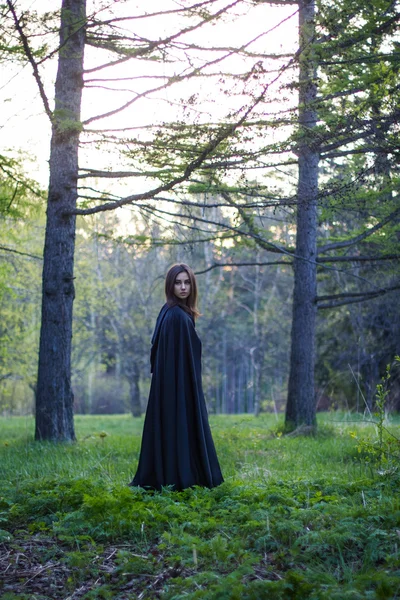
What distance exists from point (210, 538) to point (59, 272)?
5669 mm

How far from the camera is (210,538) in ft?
15.3

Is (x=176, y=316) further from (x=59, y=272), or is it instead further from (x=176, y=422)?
(x=59, y=272)

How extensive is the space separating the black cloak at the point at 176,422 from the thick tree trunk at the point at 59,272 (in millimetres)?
3432

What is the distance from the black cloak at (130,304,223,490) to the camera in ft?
20.5

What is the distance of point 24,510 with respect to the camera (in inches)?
215

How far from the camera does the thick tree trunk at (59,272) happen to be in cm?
952

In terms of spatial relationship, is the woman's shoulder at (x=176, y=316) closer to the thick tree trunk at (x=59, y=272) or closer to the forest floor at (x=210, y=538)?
the forest floor at (x=210, y=538)

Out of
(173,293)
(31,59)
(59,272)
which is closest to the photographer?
Result: (173,293)

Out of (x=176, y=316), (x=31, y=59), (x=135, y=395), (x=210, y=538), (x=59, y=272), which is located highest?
(x=31, y=59)

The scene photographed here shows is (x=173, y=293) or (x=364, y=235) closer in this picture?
(x=173, y=293)

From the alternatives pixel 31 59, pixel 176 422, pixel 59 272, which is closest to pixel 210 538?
pixel 176 422

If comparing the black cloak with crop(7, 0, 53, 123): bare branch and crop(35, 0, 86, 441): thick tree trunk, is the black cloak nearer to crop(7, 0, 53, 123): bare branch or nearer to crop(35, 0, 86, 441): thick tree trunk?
crop(35, 0, 86, 441): thick tree trunk

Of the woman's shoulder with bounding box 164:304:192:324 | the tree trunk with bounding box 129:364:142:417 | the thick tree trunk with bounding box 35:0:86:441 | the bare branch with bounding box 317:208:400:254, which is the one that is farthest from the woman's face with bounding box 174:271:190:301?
the tree trunk with bounding box 129:364:142:417

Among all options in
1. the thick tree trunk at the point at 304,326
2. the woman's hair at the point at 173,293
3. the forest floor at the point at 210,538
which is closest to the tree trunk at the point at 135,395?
the thick tree trunk at the point at 304,326
